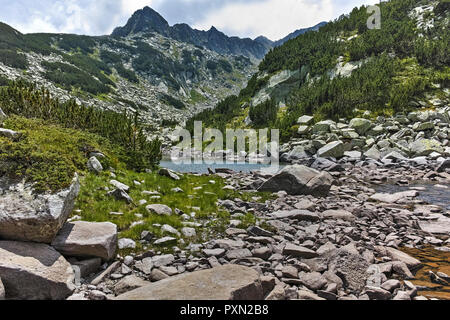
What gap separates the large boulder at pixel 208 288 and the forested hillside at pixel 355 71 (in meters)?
51.1

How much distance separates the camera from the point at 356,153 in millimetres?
33781

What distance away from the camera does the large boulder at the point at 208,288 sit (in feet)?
13.5

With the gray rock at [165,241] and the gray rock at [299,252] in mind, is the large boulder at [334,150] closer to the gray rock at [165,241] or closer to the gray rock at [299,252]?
the gray rock at [299,252]

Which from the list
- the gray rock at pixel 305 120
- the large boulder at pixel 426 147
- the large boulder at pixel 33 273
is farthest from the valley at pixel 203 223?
the gray rock at pixel 305 120

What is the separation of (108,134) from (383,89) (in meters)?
55.4

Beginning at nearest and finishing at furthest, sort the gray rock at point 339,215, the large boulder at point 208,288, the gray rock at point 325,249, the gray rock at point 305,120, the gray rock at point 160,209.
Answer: the large boulder at point 208,288
the gray rock at point 325,249
the gray rock at point 160,209
the gray rock at point 339,215
the gray rock at point 305,120

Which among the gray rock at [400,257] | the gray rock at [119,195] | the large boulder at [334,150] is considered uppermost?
the large boulder at [334,150]

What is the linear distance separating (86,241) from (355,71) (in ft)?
248

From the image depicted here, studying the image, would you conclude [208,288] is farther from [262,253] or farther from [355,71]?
[355,71]

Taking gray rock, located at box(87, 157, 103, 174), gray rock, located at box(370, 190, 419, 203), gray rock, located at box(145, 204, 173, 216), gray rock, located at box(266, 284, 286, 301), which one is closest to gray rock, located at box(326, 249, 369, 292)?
gray rock, located at box(266, 284, 286, 301)

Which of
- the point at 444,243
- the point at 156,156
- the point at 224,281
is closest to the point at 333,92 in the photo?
the point at 156,156

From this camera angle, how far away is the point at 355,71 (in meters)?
64.1
